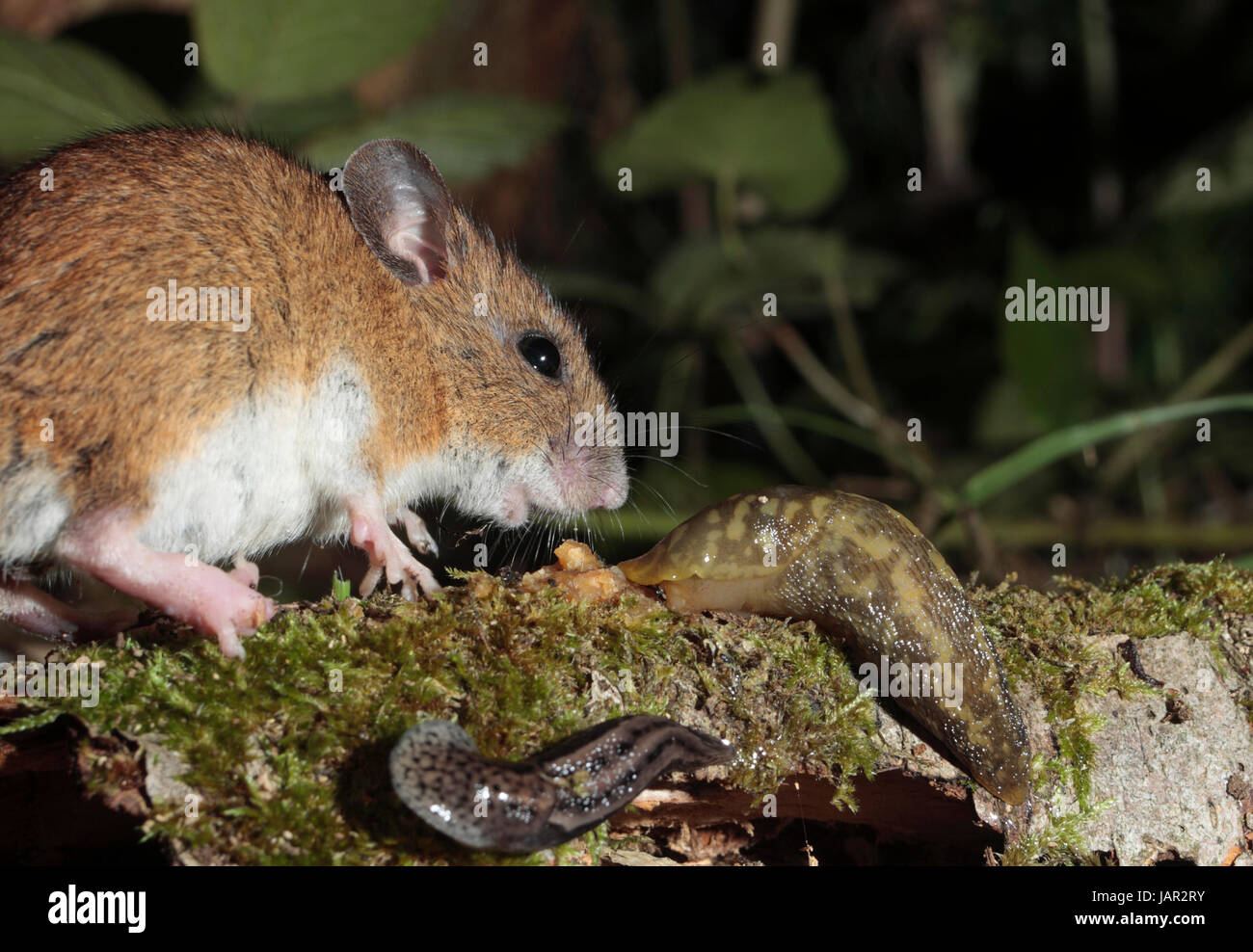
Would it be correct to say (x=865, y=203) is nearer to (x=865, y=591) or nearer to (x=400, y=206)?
(x=400, y=206)

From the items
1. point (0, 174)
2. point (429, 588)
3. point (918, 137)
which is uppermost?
point (918, 137)

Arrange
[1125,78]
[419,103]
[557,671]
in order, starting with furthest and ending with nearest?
[1125,78] → [419,103] → [557,671]

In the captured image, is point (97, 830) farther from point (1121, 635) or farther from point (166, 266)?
point (1121, 635)

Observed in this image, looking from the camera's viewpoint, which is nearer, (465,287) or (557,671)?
(557,671)

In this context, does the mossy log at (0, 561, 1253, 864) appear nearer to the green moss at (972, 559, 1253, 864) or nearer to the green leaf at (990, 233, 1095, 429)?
the green moss at (972, 559, 1253, 864)

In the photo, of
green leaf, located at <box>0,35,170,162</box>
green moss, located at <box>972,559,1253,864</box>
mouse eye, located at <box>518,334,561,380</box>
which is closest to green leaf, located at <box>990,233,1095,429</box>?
green moss, located at <box>972,559,1253,864</box>

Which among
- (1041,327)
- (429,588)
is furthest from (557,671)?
(1041,327)
